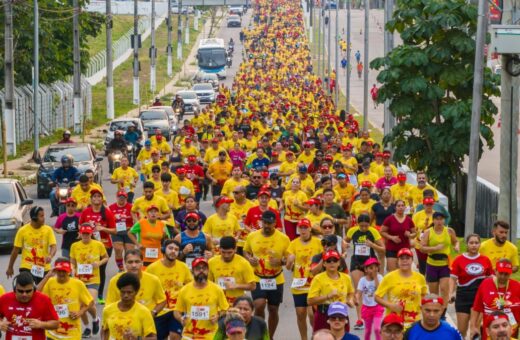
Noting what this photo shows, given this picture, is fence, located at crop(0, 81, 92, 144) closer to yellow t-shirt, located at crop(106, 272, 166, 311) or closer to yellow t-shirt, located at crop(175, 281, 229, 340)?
yellow t-shirt, located at crop(106, 272, 166, 311)

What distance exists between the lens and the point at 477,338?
14.9m

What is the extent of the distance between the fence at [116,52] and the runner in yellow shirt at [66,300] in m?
55.1

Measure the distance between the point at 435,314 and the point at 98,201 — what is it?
888cm

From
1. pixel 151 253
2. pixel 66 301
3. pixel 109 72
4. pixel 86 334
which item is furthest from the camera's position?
pixel 109 72

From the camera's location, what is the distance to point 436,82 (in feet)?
102

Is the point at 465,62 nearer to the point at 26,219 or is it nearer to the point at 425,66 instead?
the point at 425,66

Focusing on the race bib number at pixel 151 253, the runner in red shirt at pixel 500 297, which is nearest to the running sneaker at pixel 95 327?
the race bib number at pixel 151 253

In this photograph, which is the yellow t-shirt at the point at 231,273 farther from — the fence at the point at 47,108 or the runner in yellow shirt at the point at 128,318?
the fence at the point at 47,108

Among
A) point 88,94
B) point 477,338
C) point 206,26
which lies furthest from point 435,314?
point 206,26

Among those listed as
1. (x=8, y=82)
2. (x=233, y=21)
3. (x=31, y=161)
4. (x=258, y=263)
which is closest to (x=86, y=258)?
(x=258, y=263)

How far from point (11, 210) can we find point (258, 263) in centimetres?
990

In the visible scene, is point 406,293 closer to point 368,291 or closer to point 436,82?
point 368,291

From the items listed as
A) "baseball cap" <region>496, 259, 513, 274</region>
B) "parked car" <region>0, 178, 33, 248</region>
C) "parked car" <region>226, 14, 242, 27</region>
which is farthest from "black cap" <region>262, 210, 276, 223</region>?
"parked car" <region>226, 14, 242, 27</region>

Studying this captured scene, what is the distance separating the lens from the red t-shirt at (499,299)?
14.6 metres
